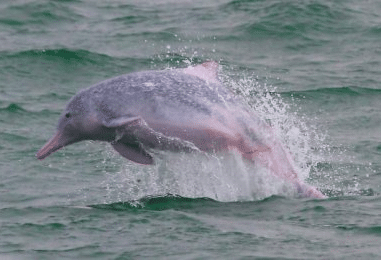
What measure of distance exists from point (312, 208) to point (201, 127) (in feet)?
5.66

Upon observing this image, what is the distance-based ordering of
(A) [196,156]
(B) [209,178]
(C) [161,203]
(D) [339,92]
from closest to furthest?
(C) [161,203], (A) [196,156], (B) [209,178], (D) [339,92]

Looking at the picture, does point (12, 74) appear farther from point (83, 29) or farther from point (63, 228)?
point (63, 228)

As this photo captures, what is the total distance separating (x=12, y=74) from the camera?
63.6 feet

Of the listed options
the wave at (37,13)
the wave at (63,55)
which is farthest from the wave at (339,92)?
the wave at (37,13)

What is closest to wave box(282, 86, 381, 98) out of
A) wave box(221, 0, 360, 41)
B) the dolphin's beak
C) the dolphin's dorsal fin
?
wave box(221, 0, 360, 41)

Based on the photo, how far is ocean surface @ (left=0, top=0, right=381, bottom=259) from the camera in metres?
A: 11.0

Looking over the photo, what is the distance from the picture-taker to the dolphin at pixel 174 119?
12.0 metres

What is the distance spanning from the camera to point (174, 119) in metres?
12.0

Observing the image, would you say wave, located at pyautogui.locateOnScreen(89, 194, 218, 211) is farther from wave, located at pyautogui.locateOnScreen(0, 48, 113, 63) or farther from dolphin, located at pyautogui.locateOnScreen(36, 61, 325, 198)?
wave, located at pyautogui.locateOnScreen(0, 48, 113, 63)

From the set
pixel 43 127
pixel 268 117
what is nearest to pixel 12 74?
pixel 43 127

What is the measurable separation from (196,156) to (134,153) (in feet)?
2.92

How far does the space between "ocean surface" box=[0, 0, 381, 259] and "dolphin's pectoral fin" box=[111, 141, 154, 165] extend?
1.66ft

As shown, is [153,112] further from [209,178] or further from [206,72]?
[209,178]

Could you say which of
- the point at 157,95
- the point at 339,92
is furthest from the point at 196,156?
the point at 339,92
